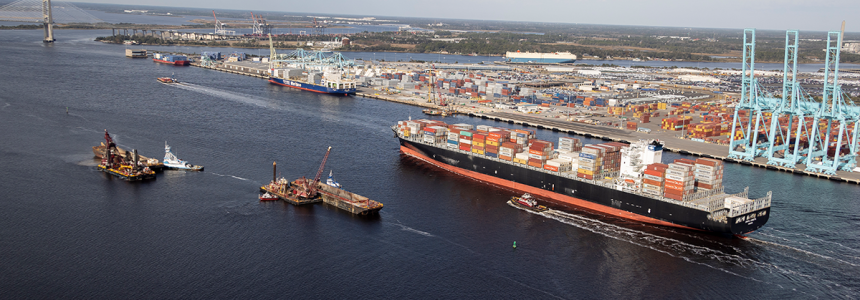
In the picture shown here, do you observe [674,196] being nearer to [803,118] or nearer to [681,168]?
[681,168]

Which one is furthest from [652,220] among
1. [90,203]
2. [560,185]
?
[90,203]

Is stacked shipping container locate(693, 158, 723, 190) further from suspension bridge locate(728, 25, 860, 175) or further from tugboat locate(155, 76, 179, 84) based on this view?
tugboat locate(155, 76, 179, 84)

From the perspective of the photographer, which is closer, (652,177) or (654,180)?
(654,180)

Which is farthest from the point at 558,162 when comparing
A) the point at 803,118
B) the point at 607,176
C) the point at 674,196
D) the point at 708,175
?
the point at 803,118

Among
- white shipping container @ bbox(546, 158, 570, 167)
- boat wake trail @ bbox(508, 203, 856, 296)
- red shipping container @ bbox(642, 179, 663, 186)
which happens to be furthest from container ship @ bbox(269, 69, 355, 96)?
red shipping container @ bbox(642, 179, 663, 186)

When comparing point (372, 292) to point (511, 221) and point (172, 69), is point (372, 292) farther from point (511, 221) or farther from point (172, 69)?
point (172, 69)

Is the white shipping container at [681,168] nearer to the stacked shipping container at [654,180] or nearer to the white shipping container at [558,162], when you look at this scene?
the stacked shipping container at [654,180]

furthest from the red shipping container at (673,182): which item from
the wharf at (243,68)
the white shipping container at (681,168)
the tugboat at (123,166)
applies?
the wharf at (243,68)
